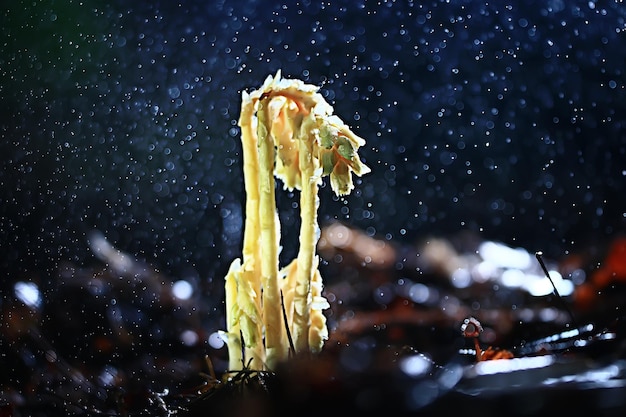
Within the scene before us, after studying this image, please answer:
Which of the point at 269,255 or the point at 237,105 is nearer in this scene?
the point at 269,255

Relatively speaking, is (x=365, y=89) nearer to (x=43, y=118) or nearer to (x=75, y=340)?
(x=43, y=118)

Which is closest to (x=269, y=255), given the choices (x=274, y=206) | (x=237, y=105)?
(x=274, y=206)

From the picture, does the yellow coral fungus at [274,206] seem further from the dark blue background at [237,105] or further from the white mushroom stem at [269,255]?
the dark blue background at [237,105]

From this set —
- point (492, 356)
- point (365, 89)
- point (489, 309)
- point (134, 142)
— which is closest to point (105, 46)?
point (134, 142)

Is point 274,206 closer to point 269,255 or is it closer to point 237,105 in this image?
point 269,255

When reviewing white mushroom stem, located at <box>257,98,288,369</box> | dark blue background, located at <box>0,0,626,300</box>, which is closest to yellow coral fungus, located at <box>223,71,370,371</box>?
white mushroom stem, located at <box>257,98,288,369</box>
